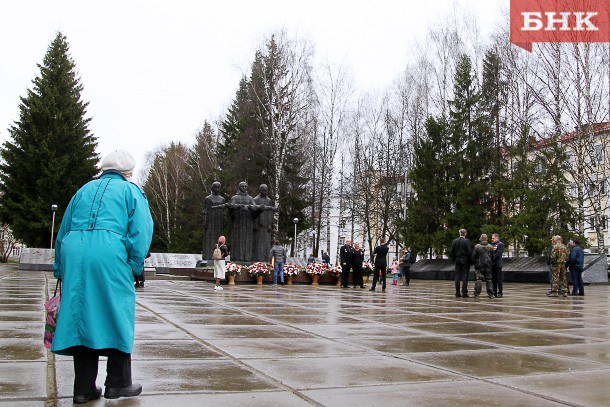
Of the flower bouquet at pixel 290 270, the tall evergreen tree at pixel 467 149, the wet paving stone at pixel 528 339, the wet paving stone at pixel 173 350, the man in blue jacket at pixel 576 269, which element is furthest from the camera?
the tall evergreen tree at pixel 467 149

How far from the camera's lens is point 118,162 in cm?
470

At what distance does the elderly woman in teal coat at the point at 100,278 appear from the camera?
165 inches

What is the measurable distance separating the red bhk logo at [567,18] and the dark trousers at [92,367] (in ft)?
102

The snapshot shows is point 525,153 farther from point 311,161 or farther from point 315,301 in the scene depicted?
point 315,301

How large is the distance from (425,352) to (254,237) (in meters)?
19.6

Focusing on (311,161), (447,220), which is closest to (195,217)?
(311,161)

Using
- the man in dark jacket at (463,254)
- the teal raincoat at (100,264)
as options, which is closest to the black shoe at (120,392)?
the teal raincoat at (100,264)

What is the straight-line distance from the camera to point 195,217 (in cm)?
5697

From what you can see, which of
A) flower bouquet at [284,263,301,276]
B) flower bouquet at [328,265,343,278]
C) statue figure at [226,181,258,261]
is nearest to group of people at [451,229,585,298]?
flower bouquet at [328,265,343,278]

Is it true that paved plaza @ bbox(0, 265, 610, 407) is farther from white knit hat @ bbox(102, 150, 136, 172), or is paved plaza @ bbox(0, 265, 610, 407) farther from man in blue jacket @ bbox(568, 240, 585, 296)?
man in blue jacket @ bbox(568, 240, 585, 296)

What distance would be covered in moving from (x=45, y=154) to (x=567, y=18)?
36672mm

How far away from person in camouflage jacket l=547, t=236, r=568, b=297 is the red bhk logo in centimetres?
1606

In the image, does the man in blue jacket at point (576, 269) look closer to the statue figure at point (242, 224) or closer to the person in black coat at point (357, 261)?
the person in black coat at point (357, 261)

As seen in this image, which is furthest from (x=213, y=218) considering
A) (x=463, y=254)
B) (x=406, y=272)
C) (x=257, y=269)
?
(x=463, y=254)
